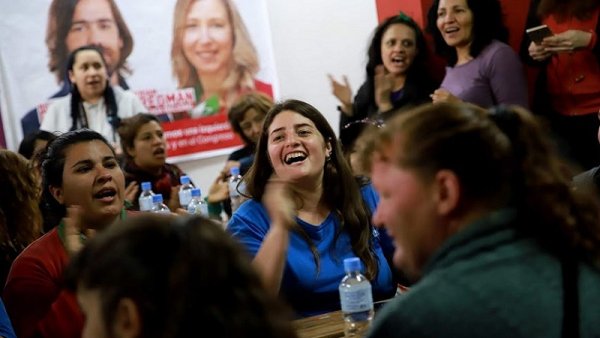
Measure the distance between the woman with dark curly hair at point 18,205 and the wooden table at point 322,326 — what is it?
1.07 metres

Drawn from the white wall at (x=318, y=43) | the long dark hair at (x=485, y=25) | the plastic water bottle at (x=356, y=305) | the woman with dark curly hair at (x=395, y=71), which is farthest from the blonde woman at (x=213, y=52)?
the plastic water bottle at (x=356, y=305)

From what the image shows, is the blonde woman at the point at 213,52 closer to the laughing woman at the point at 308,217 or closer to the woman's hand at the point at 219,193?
the woman's hand at the point at 219,193

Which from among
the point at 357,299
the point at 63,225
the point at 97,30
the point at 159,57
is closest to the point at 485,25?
the point at 357,299

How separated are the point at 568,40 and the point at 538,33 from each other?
0.49ft

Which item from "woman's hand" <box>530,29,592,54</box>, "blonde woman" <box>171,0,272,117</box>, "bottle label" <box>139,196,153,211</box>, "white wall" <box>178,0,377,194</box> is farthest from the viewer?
"white wall" <box>178,0,377,194</box>

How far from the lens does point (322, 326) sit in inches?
82.7

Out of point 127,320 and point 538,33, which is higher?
point 538,33

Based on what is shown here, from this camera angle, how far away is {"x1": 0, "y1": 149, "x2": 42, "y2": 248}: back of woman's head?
2715 mm

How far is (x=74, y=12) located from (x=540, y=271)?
4.84 metres

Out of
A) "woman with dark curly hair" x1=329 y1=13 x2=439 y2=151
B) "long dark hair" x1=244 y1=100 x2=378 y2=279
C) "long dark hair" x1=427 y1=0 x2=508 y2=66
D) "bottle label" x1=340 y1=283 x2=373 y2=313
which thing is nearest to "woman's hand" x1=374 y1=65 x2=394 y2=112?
"woman with dark curly hair" x1=329 y1=13 x2=439 y2=151

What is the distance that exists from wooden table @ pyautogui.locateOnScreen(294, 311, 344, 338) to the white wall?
4082mm

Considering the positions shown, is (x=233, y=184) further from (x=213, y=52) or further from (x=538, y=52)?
(x=213, y=52)

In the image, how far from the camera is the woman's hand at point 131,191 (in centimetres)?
424

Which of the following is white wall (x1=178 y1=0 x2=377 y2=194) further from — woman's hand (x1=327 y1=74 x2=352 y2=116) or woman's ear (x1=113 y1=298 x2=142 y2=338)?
woman's ear (x1=113 y1=298 x2=142 y2=338)
